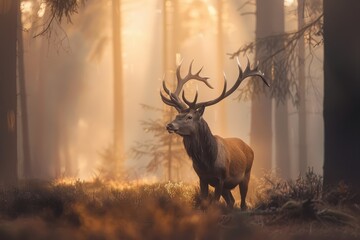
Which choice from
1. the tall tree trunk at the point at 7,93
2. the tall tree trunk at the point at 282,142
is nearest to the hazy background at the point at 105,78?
the tall tree trunk at the point at 282,142

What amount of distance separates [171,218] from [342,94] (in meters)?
3.46

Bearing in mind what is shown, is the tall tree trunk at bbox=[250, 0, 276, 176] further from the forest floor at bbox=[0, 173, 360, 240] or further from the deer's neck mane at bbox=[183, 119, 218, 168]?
the forest floor at bbox=[0, 173, 360, 240]

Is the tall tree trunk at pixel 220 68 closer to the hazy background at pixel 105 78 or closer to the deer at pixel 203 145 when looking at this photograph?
the hazy background at pixel 105 78

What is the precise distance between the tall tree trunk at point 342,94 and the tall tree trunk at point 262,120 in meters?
11.8

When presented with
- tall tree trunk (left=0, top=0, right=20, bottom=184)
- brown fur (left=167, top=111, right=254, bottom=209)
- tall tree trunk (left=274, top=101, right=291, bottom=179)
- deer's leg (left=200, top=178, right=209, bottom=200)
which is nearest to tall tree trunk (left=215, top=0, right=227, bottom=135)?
tall tree trunk (left=274, top=101, right=291, bottom=179)

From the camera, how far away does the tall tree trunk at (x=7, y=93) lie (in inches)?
535

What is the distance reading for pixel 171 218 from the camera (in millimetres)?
7844

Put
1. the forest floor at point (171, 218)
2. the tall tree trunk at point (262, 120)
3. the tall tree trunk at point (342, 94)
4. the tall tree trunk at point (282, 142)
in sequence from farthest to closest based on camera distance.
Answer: the tall tree trunk at point (282, 142) → the tall tree trunk at point (262, 120) → the tall tree trunk at point (342, 94) → the forest floor at point (171, 218)

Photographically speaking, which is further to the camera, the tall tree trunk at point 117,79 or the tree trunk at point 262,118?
the tall tree trunk at point 117,79

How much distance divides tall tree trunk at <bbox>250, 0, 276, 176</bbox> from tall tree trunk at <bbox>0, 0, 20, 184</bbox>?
10.0m

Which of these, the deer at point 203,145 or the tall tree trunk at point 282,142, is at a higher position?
the deer at point 203,145

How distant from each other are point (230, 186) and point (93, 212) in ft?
10.5

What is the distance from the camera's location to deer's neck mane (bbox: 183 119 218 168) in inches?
394

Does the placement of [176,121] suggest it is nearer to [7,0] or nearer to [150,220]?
[150,220]
